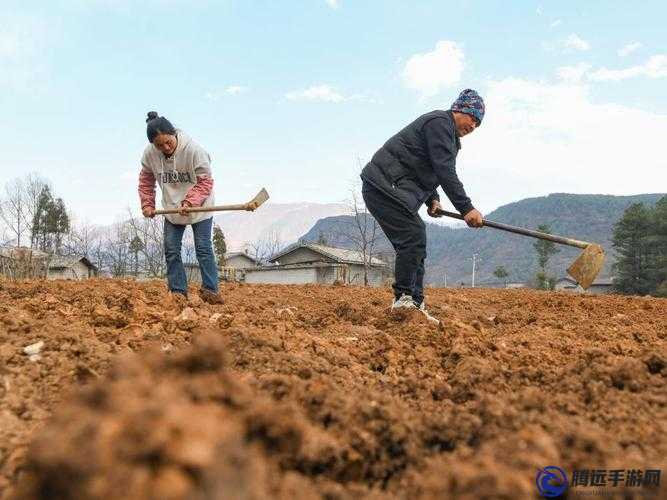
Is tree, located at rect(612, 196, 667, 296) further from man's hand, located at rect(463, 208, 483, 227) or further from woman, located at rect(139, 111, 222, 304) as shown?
woman, located at rect(139, 111, 222, 304)

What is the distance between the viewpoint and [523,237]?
159 m

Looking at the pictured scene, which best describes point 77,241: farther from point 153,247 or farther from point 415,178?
point 415,178

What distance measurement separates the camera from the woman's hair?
4469 mm

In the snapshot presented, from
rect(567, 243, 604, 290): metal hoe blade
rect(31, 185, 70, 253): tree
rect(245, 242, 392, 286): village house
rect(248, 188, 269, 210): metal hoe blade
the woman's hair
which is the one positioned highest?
rect(31, 185, 70, 253): tree

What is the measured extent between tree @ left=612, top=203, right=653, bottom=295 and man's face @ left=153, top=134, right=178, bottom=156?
39993 mm

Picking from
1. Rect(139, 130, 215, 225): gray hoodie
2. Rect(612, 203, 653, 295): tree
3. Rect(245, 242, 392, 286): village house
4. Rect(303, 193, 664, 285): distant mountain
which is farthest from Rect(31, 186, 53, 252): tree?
Rect(303, 193, 664, 285): distant mountain

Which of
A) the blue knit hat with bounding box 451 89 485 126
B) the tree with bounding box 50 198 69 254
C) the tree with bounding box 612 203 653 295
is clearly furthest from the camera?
Result: the tree with bounding box 50 198 69 254

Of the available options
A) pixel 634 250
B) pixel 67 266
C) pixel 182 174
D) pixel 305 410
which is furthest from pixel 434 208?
pixel 67 266

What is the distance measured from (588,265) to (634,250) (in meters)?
40.7

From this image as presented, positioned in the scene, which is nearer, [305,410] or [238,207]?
[305,410]

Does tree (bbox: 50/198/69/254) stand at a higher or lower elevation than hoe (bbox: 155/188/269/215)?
higher

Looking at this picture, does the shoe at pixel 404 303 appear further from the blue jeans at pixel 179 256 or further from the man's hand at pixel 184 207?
the man's hand at pixel 184 207

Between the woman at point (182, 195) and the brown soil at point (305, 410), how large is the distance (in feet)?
5.82

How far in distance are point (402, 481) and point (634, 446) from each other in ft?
1.98
